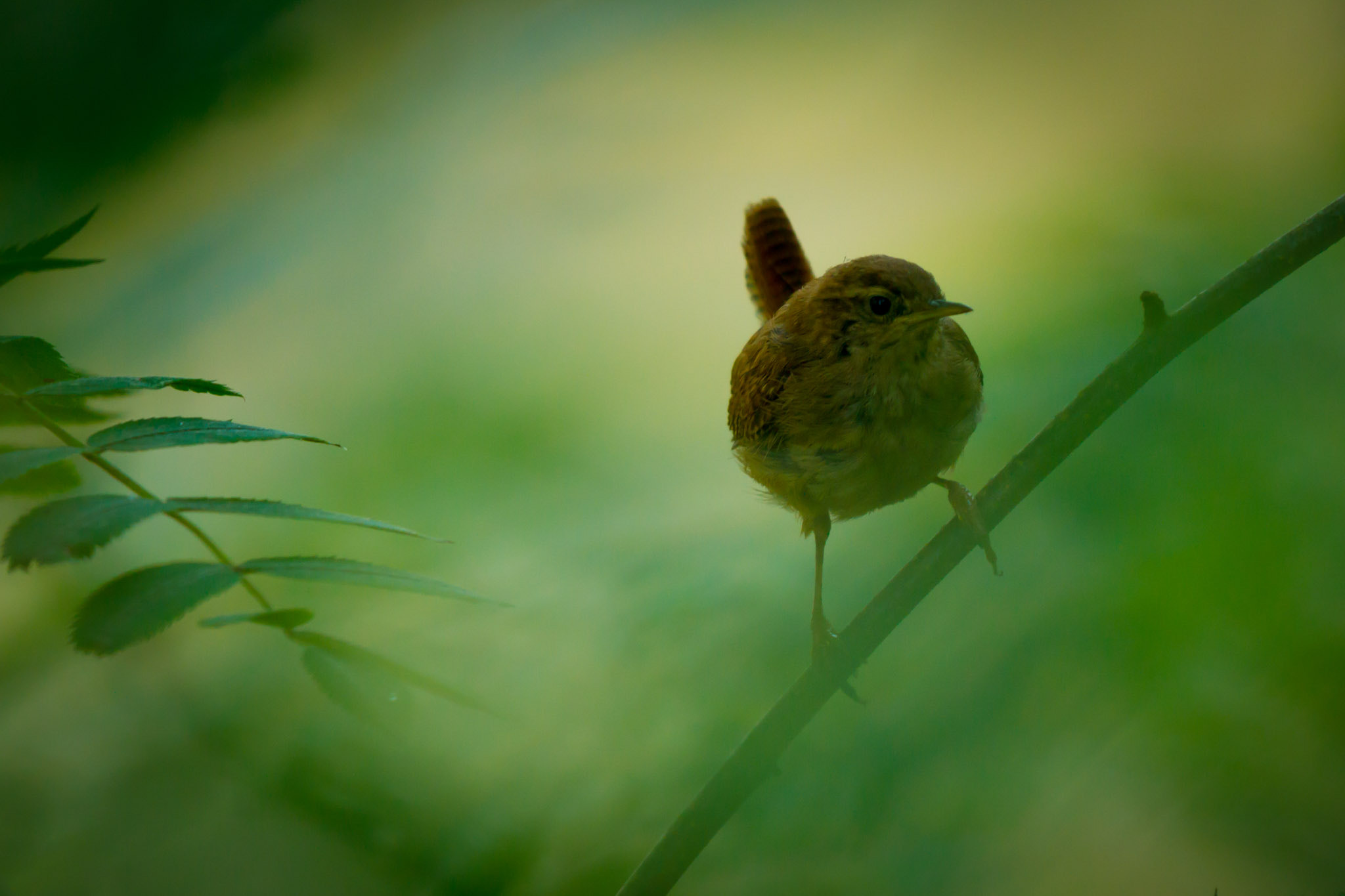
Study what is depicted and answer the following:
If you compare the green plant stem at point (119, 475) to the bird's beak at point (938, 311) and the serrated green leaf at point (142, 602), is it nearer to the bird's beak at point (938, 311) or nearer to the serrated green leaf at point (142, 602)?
the serrated green leaf at point (142, 602)

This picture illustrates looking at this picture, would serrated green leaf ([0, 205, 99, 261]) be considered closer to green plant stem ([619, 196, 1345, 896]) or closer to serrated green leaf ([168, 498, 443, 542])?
serrated green leaf ([168, 498, 443, 542])

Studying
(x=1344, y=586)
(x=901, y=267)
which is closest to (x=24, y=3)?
(x=901, y=267)

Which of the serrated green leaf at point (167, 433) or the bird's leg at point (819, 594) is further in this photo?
the bird's leg at point (819, 594)

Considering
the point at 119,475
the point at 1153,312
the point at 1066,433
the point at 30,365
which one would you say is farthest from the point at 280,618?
the point at 1153,312

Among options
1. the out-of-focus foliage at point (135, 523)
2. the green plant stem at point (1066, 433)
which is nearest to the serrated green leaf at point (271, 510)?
the out-of-focus foliage at point (135, 523)

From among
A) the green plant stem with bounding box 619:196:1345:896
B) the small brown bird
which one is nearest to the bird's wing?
the small brown bird

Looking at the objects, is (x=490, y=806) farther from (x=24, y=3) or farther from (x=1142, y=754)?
(x=24, y=3)
